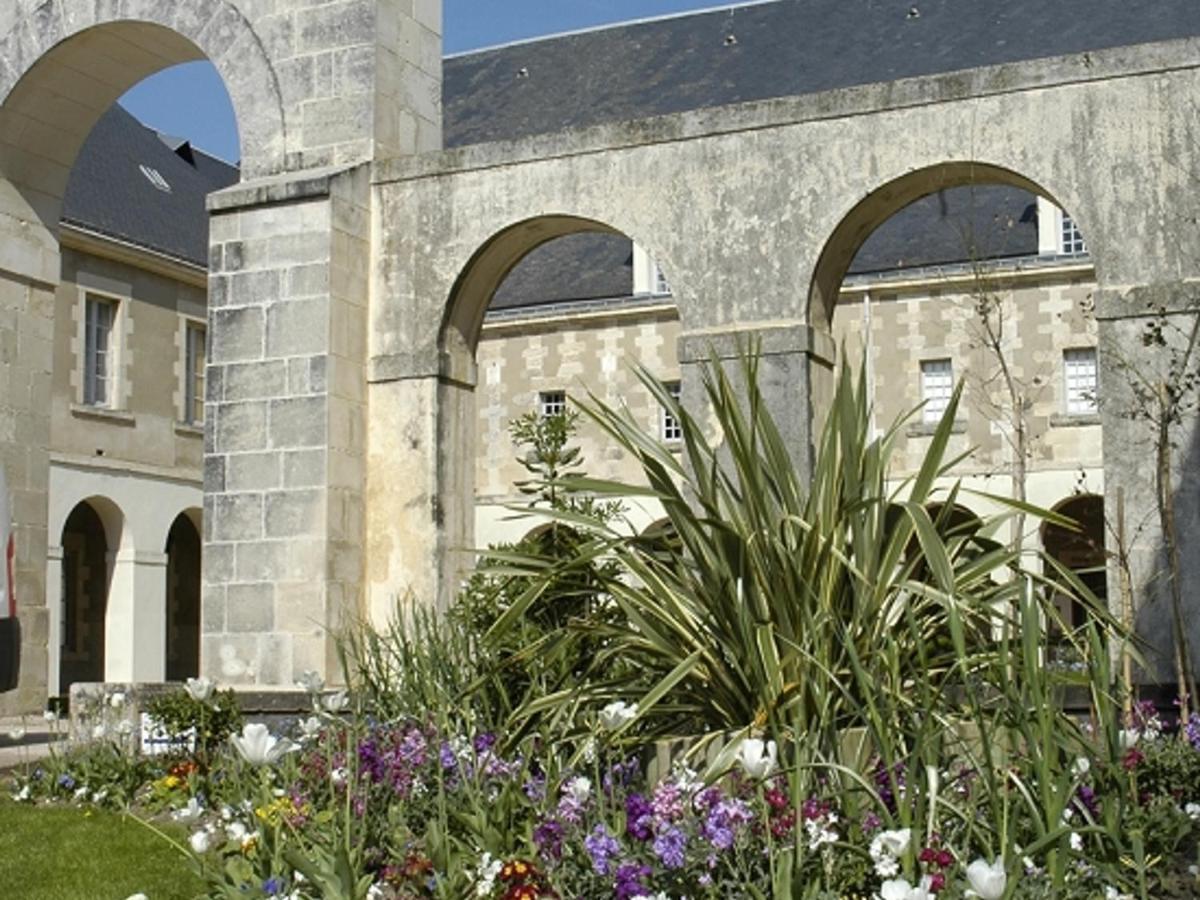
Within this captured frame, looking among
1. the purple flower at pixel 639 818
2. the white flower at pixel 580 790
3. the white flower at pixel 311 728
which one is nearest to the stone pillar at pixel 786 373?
the white flower at pixel 311 728

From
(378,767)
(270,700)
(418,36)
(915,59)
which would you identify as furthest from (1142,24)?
(378,767)

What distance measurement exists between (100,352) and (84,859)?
14752 mm

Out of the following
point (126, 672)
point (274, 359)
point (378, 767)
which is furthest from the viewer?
point (126, 672)

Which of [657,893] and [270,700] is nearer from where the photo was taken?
[657,893]

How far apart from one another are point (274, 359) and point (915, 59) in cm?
1349

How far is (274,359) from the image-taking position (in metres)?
9.84

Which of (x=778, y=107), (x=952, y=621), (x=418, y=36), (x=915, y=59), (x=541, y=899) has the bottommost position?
(x=541, y=899)

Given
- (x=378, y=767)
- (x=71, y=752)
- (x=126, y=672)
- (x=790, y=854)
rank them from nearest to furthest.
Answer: (x=790, y=854)
(x=378, y=767)
(x=71, y=752)
(x=126, y=672)

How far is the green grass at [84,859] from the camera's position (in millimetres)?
5254

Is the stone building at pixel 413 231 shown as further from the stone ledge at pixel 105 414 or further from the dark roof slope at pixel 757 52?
the dark roof slope at pixel 757 52

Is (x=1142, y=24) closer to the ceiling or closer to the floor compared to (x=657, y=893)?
closer to the ceiling

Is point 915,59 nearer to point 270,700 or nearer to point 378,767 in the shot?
point 270,700

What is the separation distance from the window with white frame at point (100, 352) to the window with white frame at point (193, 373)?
1.22 m

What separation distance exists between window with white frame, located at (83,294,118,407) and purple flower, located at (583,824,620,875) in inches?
659
